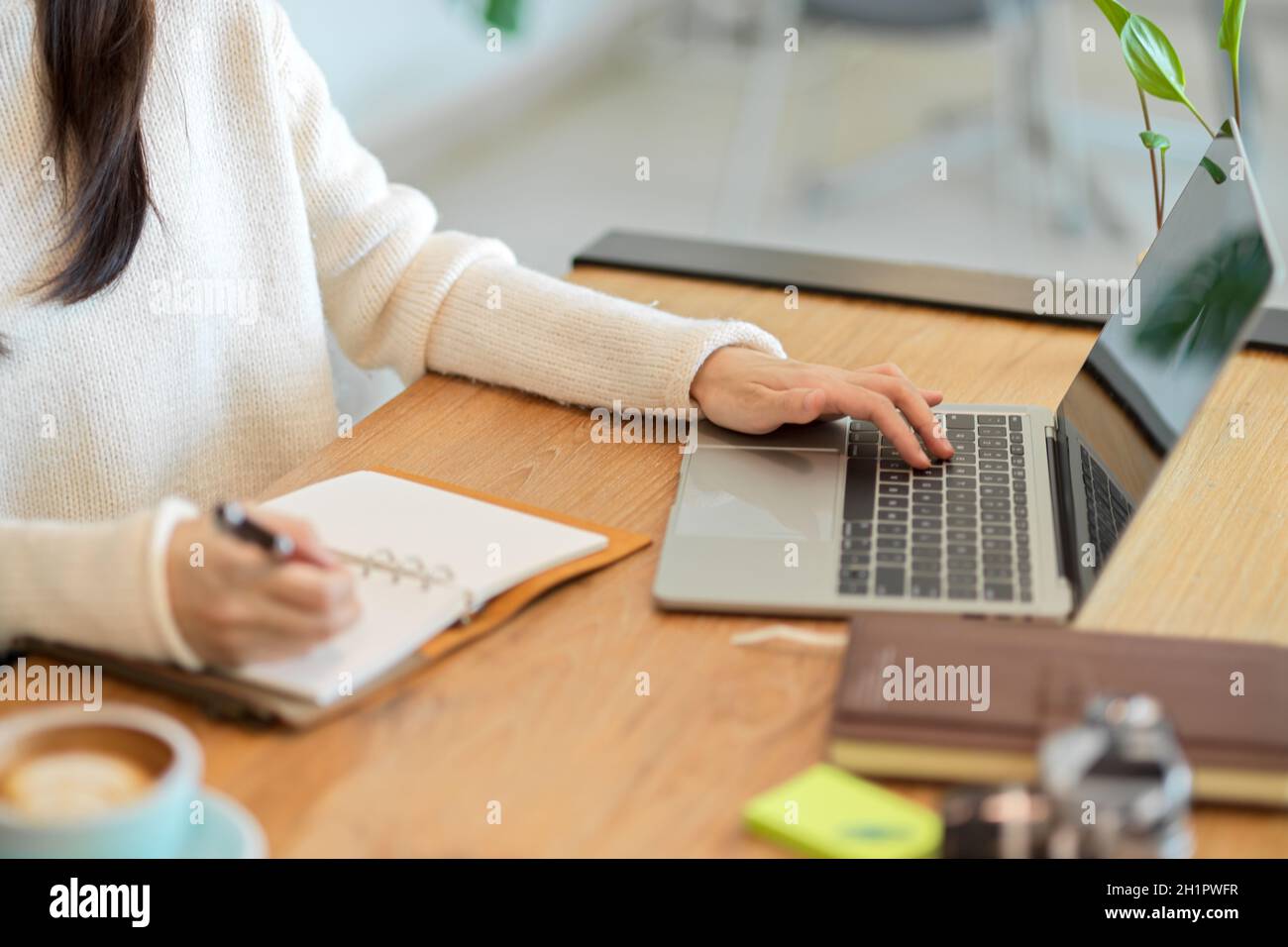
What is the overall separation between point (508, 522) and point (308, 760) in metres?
0.23

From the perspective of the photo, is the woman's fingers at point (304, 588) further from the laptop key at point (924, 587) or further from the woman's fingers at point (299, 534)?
the laptop key at point (924, 587)

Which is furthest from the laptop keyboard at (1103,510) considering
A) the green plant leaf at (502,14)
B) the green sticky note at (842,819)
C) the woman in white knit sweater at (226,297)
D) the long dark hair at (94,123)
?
the green plant leaf at (502,14)

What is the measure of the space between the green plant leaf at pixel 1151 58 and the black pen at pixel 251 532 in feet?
2.36

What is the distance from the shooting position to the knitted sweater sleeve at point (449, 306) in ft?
3.43

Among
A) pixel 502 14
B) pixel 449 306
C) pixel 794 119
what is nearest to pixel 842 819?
pixel 449 306

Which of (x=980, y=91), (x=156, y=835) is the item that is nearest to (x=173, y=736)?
(x=156, y=835)

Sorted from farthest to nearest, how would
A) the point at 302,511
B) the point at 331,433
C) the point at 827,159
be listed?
the point at 827,159
the point at 331,433
the point at 302,511

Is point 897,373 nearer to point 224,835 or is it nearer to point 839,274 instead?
point 839,274

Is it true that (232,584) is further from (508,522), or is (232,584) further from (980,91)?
(980,91)

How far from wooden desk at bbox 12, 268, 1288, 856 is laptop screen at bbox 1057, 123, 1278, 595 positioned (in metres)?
0.05

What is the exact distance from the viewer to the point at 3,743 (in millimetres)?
583

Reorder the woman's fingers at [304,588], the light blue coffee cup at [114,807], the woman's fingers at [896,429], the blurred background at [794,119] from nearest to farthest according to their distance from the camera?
the light blue coffee cup at [114,807], the woman's fingers at [304,588], the woman's fingers at [896,429], the blurred background at [794,119]

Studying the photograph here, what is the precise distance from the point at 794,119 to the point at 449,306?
2.81m

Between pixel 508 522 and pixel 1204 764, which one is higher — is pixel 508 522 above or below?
above
